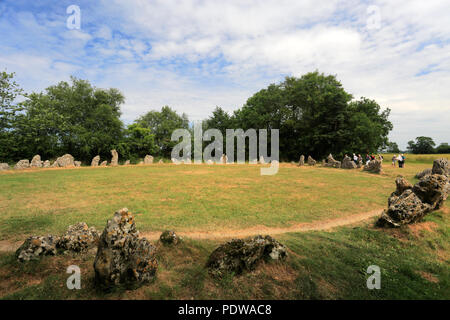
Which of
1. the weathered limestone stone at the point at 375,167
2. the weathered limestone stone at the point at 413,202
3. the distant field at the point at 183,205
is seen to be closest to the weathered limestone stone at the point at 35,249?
the distant field at the point at 183,205

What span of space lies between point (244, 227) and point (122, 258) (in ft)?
14.4

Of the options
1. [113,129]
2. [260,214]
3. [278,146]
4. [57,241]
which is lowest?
[260,214]

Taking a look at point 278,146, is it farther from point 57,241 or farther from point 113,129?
point 57,241

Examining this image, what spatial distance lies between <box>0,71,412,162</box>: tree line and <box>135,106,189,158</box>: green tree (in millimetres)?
930

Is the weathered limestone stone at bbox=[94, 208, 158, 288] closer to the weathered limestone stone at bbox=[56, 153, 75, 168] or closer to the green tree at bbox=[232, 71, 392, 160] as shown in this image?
the weathered limestone stone at bbox=[56, 153, 75, 168]

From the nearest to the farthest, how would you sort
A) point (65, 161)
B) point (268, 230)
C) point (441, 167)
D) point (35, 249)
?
point (35, 249)
point (268, 230)
point (441, 167)
point (65, 161)

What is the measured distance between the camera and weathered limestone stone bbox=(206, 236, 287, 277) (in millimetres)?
3844

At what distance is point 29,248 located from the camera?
13.2 ft

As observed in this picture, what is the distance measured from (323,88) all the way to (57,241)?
43.8 meters

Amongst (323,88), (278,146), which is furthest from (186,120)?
(323,88)

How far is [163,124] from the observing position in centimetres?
5141

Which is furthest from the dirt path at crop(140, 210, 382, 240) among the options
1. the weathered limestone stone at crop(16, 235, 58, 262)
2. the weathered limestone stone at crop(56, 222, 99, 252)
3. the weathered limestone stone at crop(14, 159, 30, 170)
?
the weathered limestone stone at crop(14, 159, 30, 170)

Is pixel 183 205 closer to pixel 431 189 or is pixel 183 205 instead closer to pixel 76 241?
pixel 76 241

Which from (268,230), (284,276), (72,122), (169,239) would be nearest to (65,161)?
(72,122)
